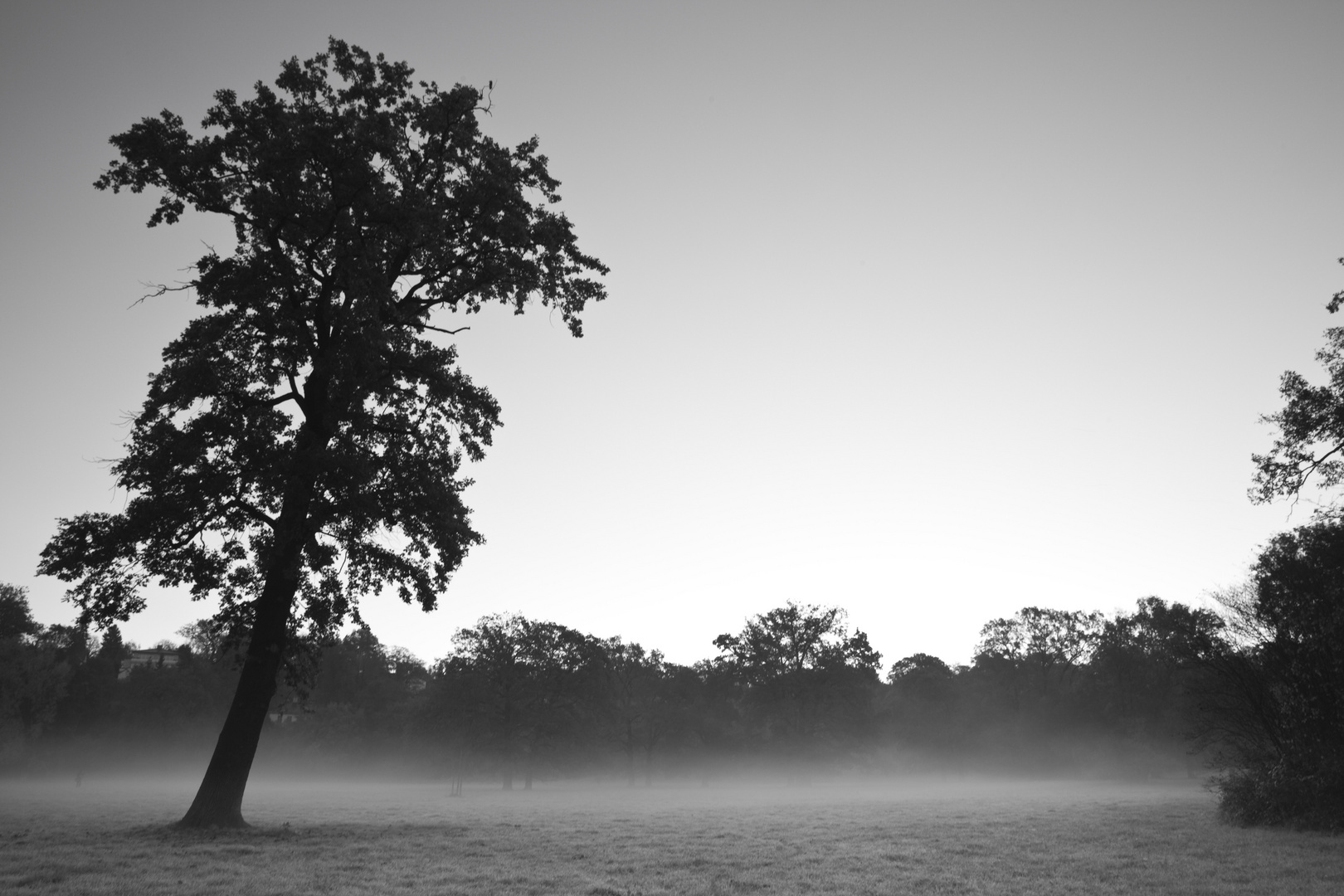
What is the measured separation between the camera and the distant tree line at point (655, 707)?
6450 cm

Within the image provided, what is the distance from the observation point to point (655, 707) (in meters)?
78.9

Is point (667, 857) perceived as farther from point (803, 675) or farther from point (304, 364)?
point (803, 675)

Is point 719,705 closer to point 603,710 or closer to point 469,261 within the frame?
point 603,710

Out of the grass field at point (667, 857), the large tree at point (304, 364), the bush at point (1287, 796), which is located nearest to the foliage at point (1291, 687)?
the bush at point (1287, 796)

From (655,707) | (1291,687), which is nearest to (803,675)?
(655,707)

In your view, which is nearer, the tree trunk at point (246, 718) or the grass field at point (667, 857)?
the grass field at point (667, 857)

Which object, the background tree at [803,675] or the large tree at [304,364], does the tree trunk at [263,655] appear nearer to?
the large tree at [304,364]

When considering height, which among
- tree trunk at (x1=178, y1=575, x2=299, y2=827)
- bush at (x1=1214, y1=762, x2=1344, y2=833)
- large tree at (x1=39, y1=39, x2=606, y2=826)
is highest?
large tree at (x1=39, y1=39, x2=606, y2=826)

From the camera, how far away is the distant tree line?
64500mm

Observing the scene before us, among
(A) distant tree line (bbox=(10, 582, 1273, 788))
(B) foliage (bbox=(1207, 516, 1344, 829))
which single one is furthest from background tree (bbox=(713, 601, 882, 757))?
(B) foliage (bbox=(1207, 516, 1344, 829))

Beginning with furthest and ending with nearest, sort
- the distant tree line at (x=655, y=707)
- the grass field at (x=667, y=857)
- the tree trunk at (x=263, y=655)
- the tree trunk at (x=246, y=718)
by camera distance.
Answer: the distant tree line at (x=655, y=707)
the tree trunk at (x=263, y=655)
the tree trunk at (x=246, y=718)
the grass field at (x=667, y=857)

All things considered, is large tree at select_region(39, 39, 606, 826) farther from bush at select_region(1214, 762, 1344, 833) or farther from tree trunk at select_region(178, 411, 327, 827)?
bush at select_region(1214, 762, 1344, 833)

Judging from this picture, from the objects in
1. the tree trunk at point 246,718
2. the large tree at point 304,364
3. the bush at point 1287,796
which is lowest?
the bush at point 1287,796

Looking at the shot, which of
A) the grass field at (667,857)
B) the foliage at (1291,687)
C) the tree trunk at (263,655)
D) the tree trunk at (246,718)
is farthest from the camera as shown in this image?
the foliage at (1291,687)
